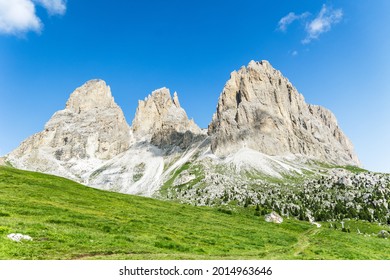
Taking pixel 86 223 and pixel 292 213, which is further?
pixel 292 213

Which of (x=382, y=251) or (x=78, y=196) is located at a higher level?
(x=78, y=196)

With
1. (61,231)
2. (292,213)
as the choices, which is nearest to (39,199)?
(61,231)

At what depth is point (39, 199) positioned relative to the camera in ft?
171
